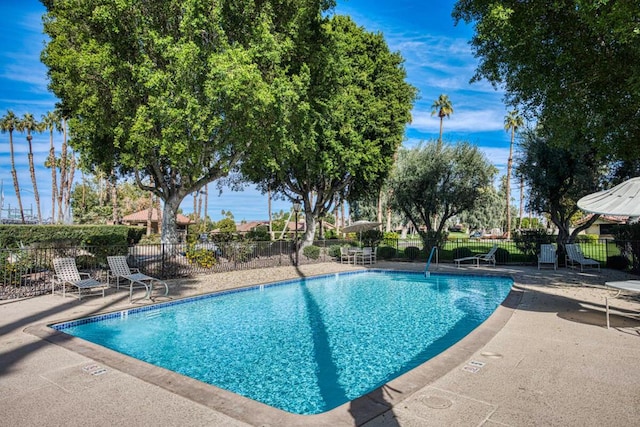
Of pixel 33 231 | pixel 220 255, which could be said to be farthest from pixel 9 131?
pixel 220 255

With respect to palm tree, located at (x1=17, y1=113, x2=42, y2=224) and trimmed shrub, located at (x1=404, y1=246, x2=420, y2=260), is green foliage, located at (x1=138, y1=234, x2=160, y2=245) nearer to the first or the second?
trimmed shrub, located at (x1=404, y1=246, x2=420, y2=260)

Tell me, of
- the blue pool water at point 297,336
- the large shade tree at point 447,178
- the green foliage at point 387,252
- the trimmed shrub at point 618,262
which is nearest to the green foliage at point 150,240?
the green foliage at point 387,252

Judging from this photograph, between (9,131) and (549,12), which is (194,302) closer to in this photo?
(549,12)

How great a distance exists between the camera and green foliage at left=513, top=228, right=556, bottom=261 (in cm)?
1767

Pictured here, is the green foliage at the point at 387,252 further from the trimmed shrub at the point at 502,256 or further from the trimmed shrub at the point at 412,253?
the trimmed shrub at the point at 502,256

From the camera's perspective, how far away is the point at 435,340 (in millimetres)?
7395

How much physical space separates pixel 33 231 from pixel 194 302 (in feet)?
58.8

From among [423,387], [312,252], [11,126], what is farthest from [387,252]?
[11,126]

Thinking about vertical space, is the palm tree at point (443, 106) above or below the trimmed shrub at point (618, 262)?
above

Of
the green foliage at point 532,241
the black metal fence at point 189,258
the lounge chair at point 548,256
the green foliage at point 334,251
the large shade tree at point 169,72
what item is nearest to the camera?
the black metal fence at point 189,258

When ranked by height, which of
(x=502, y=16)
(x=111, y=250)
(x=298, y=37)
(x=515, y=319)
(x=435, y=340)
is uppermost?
(x=298, y=37)

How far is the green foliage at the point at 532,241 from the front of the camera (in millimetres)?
17669

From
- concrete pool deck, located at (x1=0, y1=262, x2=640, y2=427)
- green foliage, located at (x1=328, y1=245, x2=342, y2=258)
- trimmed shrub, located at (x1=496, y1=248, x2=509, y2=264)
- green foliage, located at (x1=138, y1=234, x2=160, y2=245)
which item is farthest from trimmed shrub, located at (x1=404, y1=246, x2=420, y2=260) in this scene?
green foliage, located at (x1=138, y1=234, x2=160, y2=245)

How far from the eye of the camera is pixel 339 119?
19.9 metres
